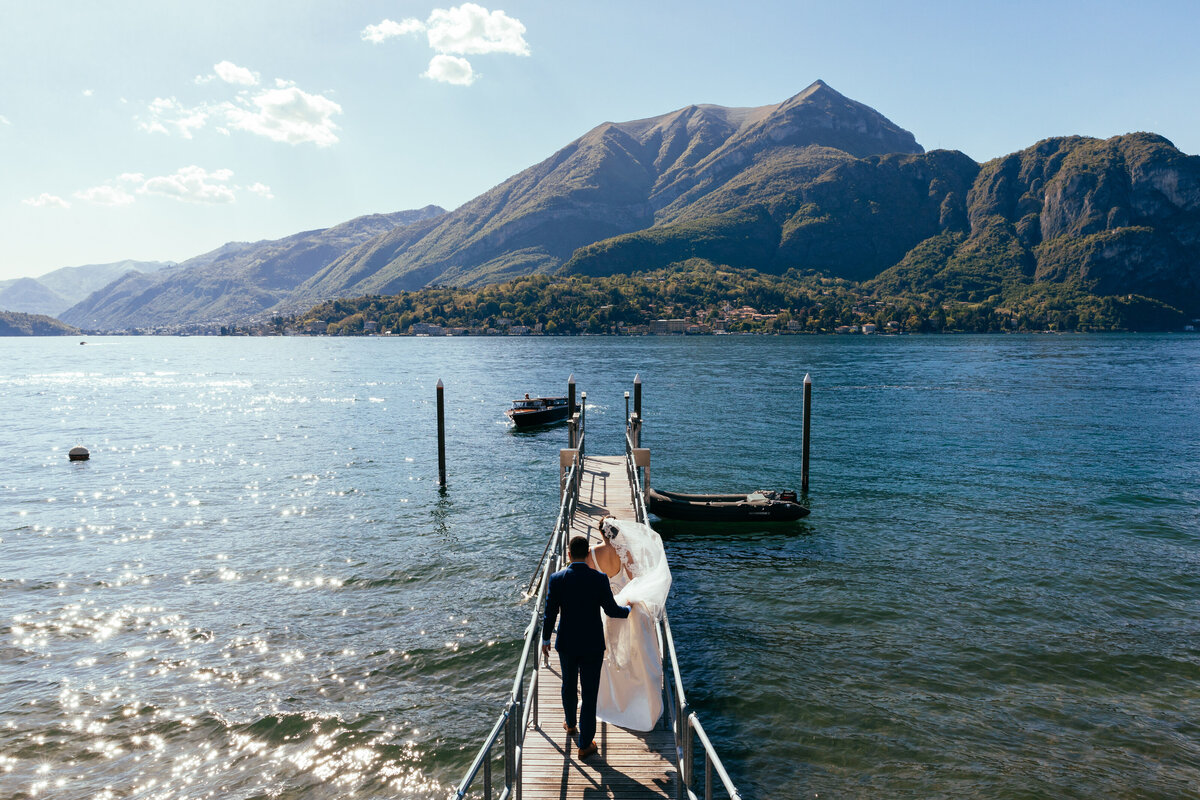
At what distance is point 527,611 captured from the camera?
1673 cm

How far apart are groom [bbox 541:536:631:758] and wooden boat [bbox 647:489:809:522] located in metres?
16.0

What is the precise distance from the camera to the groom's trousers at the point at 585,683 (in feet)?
26.4

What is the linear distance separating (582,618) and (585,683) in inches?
34.0

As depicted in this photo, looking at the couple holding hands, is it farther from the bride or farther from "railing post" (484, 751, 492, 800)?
"railing post" (484, 751, 492, 800)

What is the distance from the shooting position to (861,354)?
121188 mm

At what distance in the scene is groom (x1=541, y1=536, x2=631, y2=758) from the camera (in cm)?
785

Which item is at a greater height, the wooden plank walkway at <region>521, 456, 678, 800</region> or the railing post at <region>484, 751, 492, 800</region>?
the railing post at <region>484, 751, 492, 800</region>

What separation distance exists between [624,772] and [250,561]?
16.1 meters

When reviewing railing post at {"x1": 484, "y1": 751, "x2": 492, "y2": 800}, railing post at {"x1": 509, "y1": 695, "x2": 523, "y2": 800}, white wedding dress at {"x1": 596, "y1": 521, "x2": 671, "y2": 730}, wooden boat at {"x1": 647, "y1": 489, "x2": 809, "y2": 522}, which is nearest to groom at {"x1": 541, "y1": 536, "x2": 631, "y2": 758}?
white wedding dress at {"x1": 596, "y1": 521, "x2": 671, "y2": 730}

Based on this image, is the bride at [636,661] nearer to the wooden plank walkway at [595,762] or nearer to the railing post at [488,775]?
the wooden plank walkway at [595,762]

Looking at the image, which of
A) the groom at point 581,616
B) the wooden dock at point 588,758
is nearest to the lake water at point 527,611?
the wooden dock at point 588,758

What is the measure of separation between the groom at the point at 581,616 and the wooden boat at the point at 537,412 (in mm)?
38690

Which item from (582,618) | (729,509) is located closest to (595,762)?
(582,618)

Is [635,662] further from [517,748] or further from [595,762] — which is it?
[517,748]
